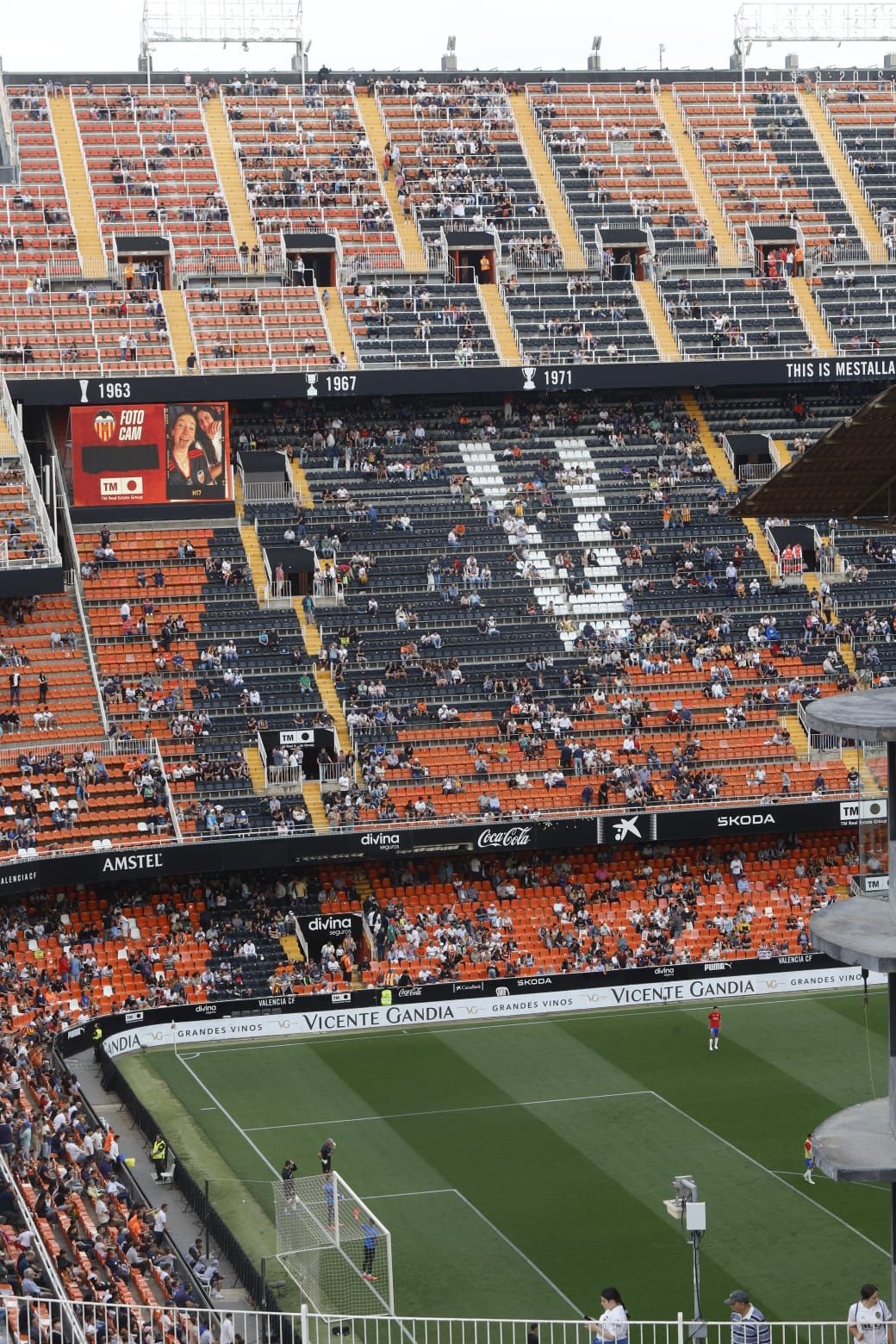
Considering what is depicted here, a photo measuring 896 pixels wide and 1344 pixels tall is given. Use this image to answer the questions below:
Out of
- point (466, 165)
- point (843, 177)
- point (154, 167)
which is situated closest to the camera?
point (154, 167)

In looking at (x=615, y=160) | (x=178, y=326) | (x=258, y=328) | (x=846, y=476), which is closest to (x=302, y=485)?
(x=258, y=328)

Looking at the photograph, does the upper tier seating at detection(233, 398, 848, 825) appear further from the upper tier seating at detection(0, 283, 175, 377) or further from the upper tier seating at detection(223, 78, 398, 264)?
the upper tier seating at detection(223, 78, 398, 264)

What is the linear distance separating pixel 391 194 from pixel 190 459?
1404 cm

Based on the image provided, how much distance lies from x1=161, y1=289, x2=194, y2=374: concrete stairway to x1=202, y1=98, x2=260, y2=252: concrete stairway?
11.5 ft

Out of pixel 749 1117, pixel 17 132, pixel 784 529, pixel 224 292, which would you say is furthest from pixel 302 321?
pixel 749 1117

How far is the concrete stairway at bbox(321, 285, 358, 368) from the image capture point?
6412 centimetres

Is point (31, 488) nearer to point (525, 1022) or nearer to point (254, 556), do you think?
point (254, 556)

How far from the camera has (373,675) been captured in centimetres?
5825

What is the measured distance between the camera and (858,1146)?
2164cm

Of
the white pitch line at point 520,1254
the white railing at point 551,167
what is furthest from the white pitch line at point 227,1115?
the white railing at point 551,167

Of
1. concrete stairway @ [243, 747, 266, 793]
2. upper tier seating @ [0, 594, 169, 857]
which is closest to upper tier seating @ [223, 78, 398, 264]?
upper tier seating @ [0, 594, 169, 857]

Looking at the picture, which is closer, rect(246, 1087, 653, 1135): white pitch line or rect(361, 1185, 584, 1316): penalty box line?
rect(361, 1185, 584, 1316): penalty box line

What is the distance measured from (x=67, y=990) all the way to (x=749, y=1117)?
16.1 m

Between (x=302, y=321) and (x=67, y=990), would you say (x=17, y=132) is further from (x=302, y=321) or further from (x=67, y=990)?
(x=67, y=990)
